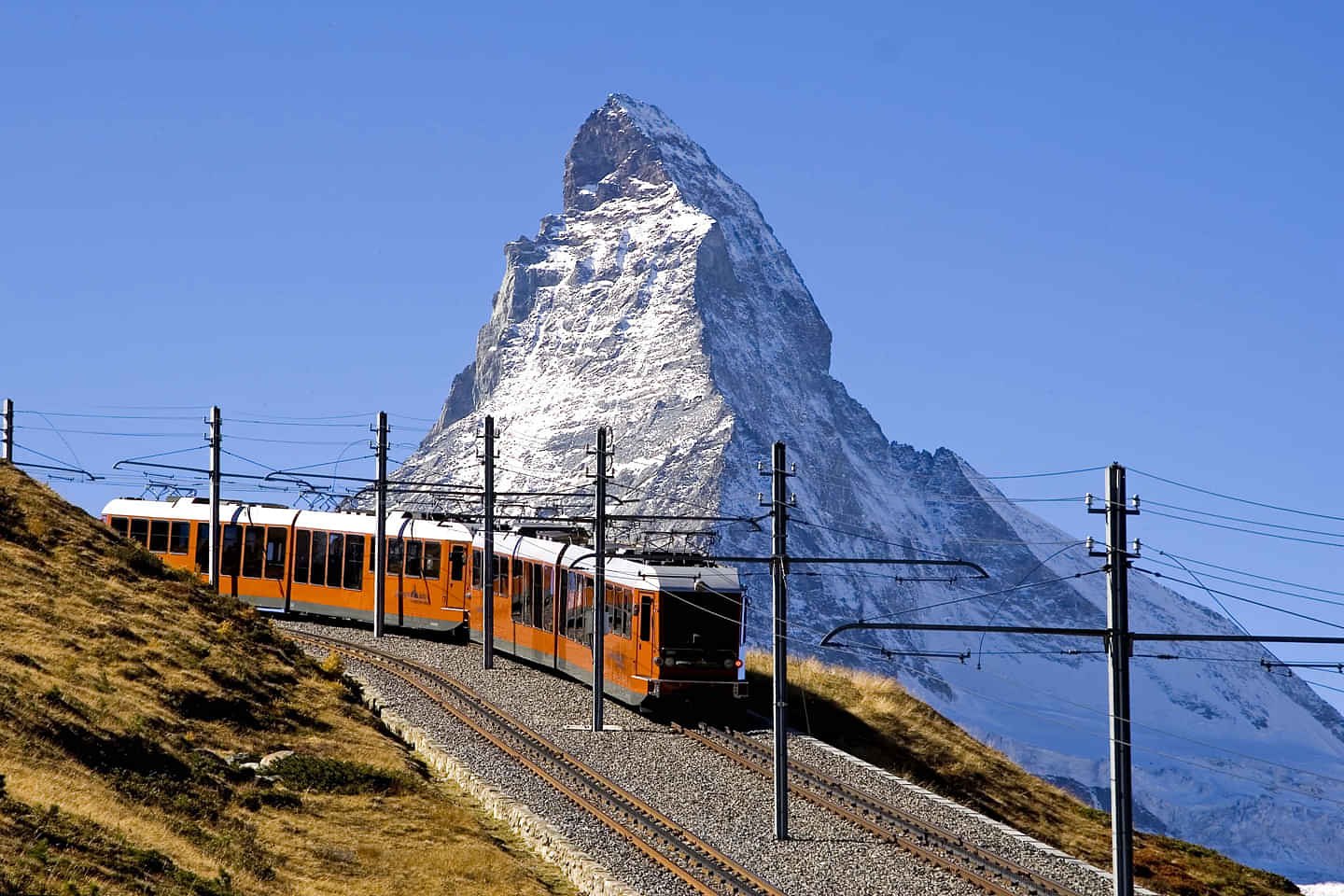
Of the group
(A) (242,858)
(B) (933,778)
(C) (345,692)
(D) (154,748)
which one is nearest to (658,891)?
(A) (242,858)

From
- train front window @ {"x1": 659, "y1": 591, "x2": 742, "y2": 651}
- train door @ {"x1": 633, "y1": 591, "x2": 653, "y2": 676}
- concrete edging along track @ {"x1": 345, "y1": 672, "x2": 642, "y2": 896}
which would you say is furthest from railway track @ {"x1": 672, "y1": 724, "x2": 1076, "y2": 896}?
concrete edging along track @ {"x1": 345, "y1": 672, "x2": 642, "y2": 896}

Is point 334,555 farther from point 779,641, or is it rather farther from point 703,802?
point 779,641

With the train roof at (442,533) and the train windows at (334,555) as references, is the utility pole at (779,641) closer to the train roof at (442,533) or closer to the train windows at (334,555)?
the train roof at (442,533)

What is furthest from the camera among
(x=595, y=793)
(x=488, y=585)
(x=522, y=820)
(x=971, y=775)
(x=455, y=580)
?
(x=455, y=580)

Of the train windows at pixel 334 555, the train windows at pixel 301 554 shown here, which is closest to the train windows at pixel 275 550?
the train windows at pixel 301 554

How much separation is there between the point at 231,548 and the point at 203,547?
1.55 meters

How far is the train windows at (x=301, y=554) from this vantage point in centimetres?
5359

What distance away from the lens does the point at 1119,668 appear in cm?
2144

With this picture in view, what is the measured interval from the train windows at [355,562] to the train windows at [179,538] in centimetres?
629

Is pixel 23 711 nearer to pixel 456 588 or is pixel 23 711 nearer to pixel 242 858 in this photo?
pixel 242 858

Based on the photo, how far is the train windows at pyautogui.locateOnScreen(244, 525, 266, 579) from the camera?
177 ft

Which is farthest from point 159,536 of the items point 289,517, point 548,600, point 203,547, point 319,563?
point 548,600

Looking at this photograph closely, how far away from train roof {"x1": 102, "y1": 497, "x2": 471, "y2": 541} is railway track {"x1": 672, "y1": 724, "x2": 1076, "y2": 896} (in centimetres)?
1820

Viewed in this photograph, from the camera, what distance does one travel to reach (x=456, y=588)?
51.2m
